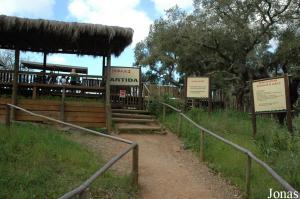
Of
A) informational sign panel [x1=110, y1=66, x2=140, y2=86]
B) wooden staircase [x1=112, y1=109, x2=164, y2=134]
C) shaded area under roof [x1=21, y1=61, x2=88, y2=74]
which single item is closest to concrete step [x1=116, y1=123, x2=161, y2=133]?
wooden staircase [x1=112, y1=109, x2=164, y2=134]

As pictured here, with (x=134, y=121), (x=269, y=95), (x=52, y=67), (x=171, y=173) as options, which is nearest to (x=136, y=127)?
Answer: (x=134, y=121)

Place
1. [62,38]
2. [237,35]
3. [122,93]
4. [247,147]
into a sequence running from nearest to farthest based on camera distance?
[247,147], [62,38], [122,93], [237,35]

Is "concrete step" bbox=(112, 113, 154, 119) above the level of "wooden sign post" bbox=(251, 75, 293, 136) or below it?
below

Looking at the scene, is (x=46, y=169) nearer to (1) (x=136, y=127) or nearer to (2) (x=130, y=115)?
(1) (x=136, y=127)

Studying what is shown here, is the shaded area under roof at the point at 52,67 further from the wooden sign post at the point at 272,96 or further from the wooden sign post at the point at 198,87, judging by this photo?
the wooden sign post at the point at 272,96

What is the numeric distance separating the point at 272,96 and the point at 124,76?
7688mm

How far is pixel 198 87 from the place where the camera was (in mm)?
19219

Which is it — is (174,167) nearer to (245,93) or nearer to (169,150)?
(169,150)

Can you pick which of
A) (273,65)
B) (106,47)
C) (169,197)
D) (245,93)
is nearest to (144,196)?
(169,197)

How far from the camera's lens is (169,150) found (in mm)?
14383

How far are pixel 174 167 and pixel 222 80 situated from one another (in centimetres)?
1815

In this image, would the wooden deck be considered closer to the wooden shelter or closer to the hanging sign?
the wooden shelter

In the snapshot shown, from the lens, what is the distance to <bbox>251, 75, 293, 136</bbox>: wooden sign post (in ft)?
43.5

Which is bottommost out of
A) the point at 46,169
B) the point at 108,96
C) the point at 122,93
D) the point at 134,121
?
the point at 46,169
